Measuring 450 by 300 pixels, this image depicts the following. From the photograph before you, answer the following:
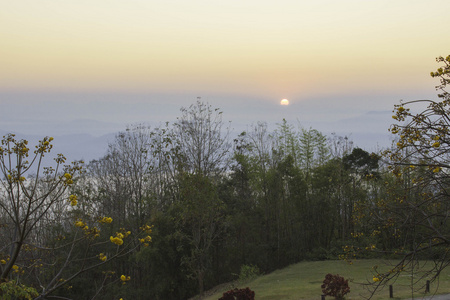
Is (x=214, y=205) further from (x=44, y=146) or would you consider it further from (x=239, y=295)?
(x=44, y=146)

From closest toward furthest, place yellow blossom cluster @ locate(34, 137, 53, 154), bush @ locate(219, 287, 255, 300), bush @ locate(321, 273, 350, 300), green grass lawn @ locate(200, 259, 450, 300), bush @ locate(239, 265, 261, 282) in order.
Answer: yellow blossom cluster @ locate(34, 137, 53, 154) → bush @ locate(219, 287, 255, 300) → bush @ locate(321, 273, 350, 300) → green grass lawn @ locate(200, 259, 450, 300) → bush @ locate(239, 265, 261, 282)

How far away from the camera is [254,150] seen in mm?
26484

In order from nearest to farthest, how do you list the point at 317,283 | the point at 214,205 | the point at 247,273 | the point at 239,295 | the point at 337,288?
the point at 239,295
the point at 337,288
the point at 317,283
the point at 214,205
the point at 247,273

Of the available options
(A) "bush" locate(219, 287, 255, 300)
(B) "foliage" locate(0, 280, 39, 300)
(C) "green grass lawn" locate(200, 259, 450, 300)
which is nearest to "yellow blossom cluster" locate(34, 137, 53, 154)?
(B) "foliage" locate(0, 280, 39, 300)

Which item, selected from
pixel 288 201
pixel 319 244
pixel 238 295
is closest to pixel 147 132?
pixel 288 201

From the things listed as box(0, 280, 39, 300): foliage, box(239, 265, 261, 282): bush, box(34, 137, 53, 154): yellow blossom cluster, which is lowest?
box(239, 265, 261, 282): bush

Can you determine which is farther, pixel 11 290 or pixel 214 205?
pixel 214 205

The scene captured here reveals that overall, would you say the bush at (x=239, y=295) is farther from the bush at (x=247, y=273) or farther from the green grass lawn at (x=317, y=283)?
the bush at (x=247, y=273)

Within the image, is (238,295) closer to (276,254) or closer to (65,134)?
(276,254)

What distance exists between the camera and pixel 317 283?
660 inches

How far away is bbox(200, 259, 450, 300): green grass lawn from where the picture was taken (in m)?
13.4

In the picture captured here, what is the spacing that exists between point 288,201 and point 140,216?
8.46m

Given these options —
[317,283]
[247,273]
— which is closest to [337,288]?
[317,283]

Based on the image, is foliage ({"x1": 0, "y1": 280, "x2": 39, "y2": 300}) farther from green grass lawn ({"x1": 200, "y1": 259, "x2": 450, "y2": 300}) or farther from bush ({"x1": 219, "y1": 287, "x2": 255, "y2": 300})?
bush ({"x1": 219, "y1": 287, "x2": 255, "y2": 300})
